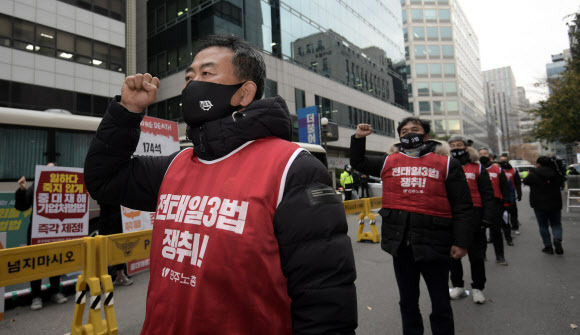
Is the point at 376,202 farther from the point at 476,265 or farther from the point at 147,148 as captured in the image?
the point at 147,148

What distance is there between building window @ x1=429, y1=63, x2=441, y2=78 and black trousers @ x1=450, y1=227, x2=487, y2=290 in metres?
67.7

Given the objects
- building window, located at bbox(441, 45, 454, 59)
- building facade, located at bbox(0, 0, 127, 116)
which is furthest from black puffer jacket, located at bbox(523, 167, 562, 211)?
building window, located at bbox(441, 45, 454, 59)

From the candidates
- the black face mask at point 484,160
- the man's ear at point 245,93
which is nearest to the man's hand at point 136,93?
the man's ear at point 245,93

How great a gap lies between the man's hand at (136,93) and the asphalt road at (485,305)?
3.27m

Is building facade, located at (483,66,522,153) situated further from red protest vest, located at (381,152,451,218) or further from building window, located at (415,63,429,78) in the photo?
red protest vest, located at (381,152,451,218)

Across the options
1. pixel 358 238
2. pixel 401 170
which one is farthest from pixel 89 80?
pixel 401 170

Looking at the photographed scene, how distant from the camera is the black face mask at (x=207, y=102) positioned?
1520mm

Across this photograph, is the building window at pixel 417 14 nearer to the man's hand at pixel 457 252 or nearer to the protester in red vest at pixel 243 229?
the man's hand at pixel 457 252

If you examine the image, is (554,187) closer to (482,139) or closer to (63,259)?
(63,259)

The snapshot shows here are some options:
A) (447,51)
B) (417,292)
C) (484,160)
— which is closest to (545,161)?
(484,160)

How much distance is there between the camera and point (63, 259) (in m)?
3.57

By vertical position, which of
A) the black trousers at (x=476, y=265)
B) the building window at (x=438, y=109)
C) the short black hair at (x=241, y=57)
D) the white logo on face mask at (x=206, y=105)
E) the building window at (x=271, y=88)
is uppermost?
the building window at (x=438, y=109)

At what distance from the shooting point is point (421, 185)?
3.13 metres

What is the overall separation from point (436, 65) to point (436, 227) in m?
70.2
